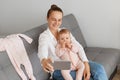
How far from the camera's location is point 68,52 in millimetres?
2053

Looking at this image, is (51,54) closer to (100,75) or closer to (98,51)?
(100,75)

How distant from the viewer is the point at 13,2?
343 cm

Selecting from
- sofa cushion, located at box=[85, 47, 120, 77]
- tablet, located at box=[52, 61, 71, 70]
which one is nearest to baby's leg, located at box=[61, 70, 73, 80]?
tablet, located at box=[52, 61, 71, 70]

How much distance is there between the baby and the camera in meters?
2.01

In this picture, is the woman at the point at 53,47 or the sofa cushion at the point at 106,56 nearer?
the woman at the point at 53,47

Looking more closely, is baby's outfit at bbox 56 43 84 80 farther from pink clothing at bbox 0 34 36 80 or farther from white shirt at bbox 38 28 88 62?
pink clothing at bbox 0 34 36 80

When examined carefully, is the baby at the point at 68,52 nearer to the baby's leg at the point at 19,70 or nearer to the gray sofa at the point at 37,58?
the gray sofa at the point at 37,58

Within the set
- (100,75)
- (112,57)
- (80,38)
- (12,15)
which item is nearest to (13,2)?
(12,15)

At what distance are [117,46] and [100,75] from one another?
112 cm

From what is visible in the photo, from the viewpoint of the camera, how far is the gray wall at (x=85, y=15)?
2934 mm

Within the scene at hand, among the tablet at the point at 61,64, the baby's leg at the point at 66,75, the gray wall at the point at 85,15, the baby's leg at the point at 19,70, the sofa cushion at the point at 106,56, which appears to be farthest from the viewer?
the gray wall at the point at 85,15

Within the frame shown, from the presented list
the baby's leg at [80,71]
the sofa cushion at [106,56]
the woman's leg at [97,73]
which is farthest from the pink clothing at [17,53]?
Result: the sofa cushion at [106,56]

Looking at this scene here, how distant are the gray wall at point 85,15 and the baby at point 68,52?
103 centimetres

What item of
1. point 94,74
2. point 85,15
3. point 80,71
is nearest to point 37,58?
point 80,71
